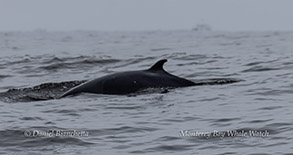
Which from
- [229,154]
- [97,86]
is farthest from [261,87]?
[229,154]

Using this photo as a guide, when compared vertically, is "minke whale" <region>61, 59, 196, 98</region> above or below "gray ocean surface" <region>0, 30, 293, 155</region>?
above

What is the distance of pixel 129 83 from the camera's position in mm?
11562

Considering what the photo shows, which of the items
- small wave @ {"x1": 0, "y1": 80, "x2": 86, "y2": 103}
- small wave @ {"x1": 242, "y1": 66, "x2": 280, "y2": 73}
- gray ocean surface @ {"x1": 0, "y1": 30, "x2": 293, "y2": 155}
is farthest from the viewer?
small wave @ {"x1": 242, "y1": 66, "x2": 280, "y2": 73}

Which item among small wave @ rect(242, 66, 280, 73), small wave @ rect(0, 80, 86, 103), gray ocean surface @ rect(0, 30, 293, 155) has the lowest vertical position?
gray ocean surface @ rect(0, 30, 293, 155)

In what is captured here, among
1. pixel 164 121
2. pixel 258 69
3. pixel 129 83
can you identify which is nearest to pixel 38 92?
pixel 129 83

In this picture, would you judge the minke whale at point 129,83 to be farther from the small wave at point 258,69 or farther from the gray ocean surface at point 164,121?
the small wave at point 258,69

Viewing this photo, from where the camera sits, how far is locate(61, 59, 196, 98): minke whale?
11500 mm

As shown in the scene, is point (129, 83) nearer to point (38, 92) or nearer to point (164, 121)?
point (38, 92)

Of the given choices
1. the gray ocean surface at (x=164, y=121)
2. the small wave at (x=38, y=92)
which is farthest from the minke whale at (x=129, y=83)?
the small wave at (x=38, y=92)

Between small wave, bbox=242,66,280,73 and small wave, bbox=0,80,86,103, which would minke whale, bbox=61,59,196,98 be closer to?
small wave, bbox=0,80,86,103

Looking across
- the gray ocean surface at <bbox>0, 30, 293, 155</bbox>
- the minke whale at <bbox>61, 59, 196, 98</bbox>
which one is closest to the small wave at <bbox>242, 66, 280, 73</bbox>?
the gray ocean surface at <bbox>0, 30, 293, 155</bbox>

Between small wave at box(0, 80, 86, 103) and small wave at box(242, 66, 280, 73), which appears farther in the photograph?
small wave at box(242, 66, 280, 73)

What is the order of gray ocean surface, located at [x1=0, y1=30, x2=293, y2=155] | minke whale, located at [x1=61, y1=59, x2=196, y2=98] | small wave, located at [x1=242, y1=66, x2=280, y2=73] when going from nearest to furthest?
gray ocean surface, located at [x1=0, y1=30, x2=293, y2=155] → minke whale, located at [x1=61, y1=59, x2=196, y2=98] → small wave, located at [x1=242, y1=66, x2=280, y2=73]

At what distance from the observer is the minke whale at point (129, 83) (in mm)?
11500
